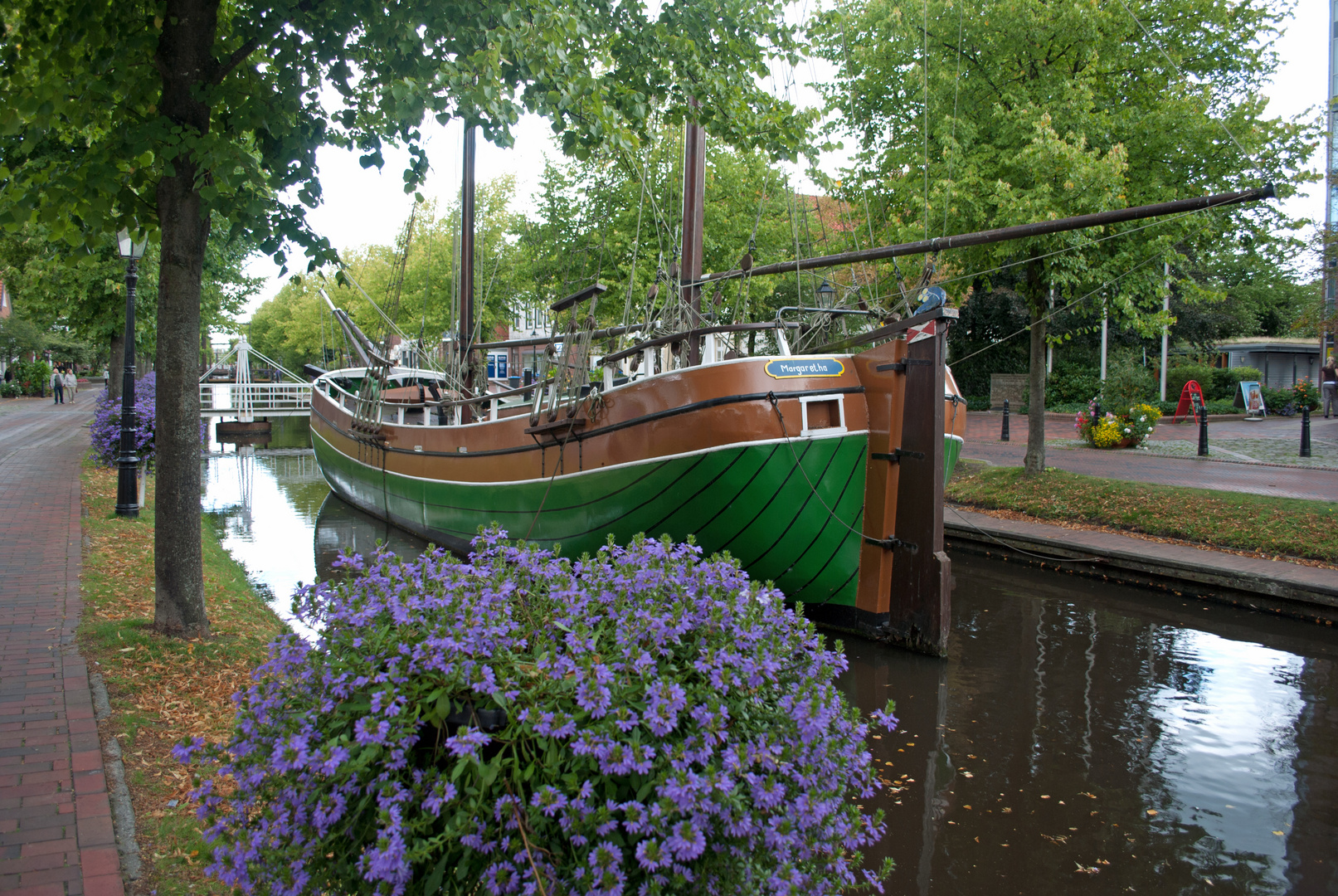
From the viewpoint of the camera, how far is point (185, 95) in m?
5.49

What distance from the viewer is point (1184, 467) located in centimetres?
1532

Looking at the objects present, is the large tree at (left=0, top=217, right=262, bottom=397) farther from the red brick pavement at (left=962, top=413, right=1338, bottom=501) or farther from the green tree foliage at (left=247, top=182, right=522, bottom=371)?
the red brick pavement at (left=962, top=413, right=1338, bottom=501)

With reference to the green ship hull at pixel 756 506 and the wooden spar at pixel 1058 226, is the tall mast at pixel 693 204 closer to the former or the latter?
the wooden spar at pixel 1058 226

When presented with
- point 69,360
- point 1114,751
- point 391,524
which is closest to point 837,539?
point 1114,751

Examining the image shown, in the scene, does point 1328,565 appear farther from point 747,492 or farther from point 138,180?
point 138,180

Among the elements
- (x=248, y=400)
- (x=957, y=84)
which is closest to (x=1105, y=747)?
(x=957, y=84)

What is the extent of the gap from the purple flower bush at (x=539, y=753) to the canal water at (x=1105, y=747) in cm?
237

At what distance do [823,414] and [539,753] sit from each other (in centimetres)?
630

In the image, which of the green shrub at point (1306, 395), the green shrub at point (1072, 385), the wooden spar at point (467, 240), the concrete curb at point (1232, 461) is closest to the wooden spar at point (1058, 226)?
the wooden spar at point (467, 240)

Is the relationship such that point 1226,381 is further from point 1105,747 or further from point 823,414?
point 1105,747

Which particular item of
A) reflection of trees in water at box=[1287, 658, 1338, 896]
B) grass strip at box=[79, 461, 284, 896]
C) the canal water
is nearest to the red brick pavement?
the canal water

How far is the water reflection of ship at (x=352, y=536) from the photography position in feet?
42.7

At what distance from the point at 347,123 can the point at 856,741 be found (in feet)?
17.7

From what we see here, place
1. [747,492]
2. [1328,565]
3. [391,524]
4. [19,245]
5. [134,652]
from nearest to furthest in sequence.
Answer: [134,652]
[747,492]
[1328,565]
[391,524]
[19,245]
